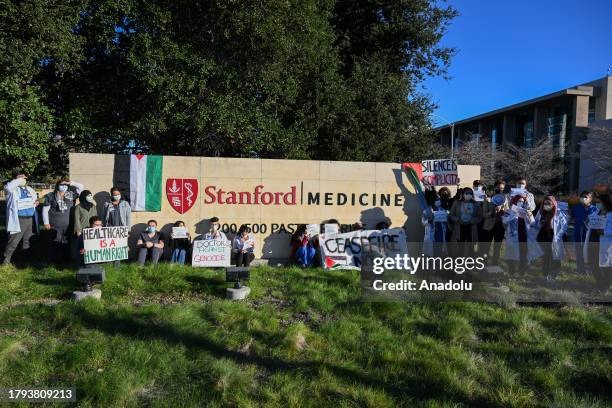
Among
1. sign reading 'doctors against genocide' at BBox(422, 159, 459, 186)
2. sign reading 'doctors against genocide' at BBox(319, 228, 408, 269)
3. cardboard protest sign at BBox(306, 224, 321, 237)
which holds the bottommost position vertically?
sign reading 'doctors against genocide' at BBox(319, 228, 408, 269)

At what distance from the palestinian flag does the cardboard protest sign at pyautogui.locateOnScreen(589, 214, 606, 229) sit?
27.2ft

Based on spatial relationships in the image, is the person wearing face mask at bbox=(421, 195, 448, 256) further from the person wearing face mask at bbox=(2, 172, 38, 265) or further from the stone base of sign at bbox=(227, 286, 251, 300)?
the person wearing face mask at bbox=(2, 172, 38, 265)

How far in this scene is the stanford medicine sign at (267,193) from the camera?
31.8ft

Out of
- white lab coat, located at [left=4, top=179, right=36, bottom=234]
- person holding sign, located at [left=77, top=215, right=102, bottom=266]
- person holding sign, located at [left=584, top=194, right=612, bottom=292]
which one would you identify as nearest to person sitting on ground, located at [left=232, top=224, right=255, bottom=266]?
person holding sign, located at [left=77, top=215, right=102, bottom=266]

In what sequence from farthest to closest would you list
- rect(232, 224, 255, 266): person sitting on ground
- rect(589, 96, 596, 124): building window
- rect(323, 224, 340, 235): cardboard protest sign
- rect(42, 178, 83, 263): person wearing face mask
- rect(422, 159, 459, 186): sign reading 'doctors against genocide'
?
rect(589, 96, 596, 124): building window → rect(422, 159, 459, 186): sign reading 'doctors against genocide' → rect(323, 224, 340, 235): cardboard protest sign → rect(232, 224, 255, 266): person sitting on ground → rect(42, 178, 83, 263): person wearing face mask

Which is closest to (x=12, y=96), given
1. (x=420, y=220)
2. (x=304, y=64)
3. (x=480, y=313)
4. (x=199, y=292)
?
(x=199, y=292)

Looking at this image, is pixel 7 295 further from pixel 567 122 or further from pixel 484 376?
pixel 567 122

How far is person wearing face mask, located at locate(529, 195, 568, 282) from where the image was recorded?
312 inches

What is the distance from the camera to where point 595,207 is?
779 cm

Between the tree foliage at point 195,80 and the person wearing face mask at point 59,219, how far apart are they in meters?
2.67

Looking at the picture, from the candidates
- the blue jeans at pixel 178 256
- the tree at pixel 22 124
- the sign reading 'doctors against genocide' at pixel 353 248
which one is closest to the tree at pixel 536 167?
the sign reading 'doctors against genocide' at pixel 353 248

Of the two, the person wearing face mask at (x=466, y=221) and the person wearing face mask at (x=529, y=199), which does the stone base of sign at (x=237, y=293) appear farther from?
the person wearing face mask at (x=529, y=199)

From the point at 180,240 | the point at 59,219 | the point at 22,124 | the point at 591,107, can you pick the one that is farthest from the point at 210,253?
the point at 591,107

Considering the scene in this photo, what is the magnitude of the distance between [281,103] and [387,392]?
11074mm
